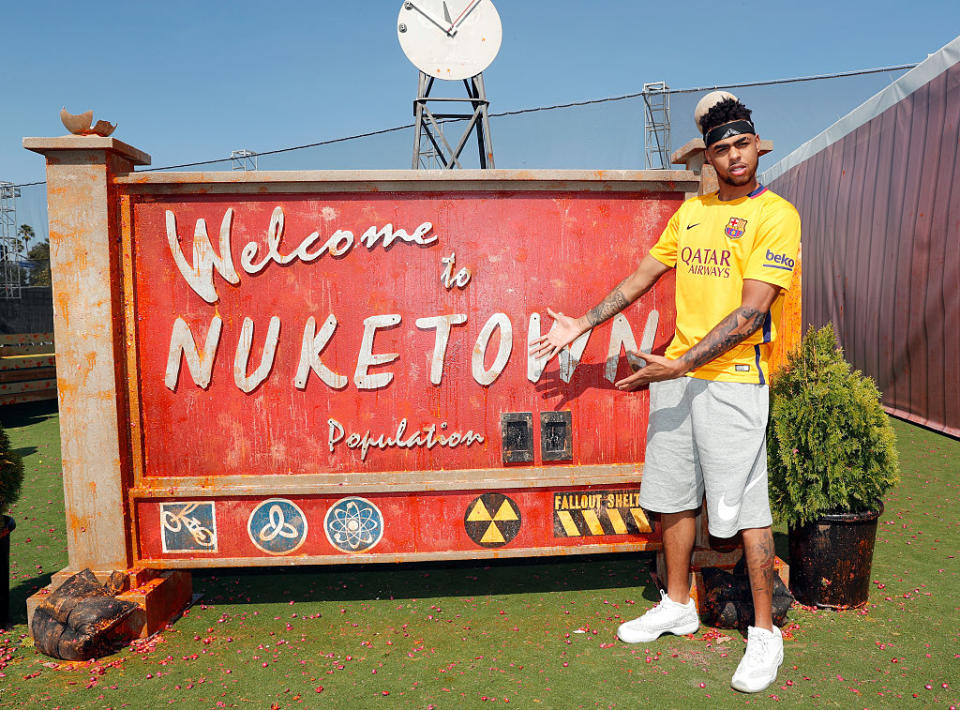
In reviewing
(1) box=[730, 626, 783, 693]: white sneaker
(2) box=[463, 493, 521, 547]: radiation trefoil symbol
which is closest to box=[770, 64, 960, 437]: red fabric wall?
(1) box=[730, 626, 783, 693]: white sneaker

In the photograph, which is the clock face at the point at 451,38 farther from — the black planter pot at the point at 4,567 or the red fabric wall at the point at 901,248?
the red fabric wall at the point at 901,248

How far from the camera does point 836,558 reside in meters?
3.53

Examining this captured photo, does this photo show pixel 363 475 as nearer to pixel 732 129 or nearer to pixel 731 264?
pixel 731 264

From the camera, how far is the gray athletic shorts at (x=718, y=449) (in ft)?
10.2

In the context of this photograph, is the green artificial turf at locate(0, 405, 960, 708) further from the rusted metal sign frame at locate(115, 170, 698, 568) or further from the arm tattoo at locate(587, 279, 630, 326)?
the arm tattoo at locate(587, 279, 630, 326)

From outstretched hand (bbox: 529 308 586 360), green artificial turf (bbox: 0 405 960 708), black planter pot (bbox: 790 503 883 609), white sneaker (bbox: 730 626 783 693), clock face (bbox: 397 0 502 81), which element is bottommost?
green artificial turf (bbox: 0 405 960 708)

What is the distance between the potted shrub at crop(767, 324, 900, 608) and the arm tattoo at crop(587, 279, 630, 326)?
1.10 metres

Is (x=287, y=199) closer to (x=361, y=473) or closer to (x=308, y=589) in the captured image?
(x=361, y=473)

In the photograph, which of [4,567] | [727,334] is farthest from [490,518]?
[4,567]

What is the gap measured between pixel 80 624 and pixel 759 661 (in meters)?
3.48

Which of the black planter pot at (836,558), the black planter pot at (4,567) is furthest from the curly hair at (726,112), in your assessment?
the black planter pot at (4,567)

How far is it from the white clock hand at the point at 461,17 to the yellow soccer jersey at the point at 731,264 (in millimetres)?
3425

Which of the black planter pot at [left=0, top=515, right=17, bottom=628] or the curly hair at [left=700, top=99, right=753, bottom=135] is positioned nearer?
the curly hair at [left=700, top=99, right=753, bottom=135]

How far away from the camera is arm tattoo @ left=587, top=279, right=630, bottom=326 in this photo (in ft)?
11.6
